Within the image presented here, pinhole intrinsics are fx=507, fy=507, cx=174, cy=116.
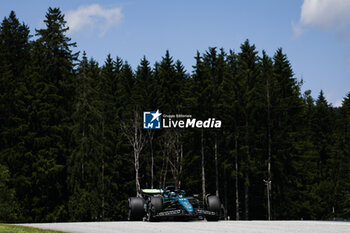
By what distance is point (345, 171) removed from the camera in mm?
78875

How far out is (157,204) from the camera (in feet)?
71.9

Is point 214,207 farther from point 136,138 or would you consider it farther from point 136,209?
point 136,138

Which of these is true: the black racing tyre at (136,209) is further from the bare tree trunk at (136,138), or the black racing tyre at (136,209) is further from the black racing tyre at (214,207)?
the bare tree trunk at (136,138)

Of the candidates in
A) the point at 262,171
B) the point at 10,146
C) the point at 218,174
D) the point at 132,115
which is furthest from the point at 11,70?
the point at 262,171

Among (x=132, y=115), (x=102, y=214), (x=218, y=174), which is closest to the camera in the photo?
(x=102, y=214)

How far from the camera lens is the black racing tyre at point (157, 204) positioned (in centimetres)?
2183

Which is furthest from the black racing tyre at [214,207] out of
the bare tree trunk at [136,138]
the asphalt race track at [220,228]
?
the bare tree trunk at [136,138]

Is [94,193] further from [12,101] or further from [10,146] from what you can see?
[12,101]

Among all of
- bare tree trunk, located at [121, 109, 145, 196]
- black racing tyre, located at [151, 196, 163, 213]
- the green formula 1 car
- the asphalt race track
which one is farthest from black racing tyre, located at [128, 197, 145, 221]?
bare tree trunk, located at [121, 109, 145, 196]

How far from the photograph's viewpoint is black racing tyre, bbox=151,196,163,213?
21828 millimetres

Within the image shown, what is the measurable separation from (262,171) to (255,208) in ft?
17.9

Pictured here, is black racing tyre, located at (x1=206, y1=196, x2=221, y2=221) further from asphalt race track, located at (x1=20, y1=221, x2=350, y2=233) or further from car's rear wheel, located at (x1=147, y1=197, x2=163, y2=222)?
asphalt race track, located at (x1=20, y1=221, x2=350, y2=233)

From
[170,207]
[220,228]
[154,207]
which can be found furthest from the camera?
[170,207]

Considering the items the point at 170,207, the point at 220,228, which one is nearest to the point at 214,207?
the point at 170,207
